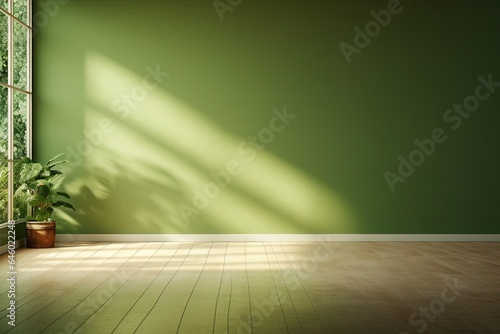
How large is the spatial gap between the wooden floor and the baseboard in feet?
1.91

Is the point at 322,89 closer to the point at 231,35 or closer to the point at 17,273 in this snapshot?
the point at 231,35

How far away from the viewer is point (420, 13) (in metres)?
9.09

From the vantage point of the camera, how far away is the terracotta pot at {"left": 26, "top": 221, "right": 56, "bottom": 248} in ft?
26.7

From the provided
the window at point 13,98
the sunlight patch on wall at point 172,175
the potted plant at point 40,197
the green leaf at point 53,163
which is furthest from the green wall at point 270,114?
the potted plant at point 40,197

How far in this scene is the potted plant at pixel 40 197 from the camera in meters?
8.00

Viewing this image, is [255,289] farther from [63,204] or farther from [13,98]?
[13,98]

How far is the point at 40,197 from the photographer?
8031mm

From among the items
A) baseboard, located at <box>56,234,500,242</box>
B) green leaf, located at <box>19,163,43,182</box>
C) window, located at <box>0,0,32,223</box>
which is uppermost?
window, located at <box>0,0,32,223</box>

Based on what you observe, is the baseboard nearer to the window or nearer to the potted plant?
the potted plant

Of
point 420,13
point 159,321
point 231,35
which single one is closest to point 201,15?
point 231,35

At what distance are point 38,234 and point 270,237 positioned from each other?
3.25m

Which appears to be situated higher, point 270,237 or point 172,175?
point 172,175

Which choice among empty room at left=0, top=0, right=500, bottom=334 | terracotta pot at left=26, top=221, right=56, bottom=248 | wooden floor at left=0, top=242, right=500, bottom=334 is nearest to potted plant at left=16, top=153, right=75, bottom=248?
terracotta pot at left=26, top=221, right=56, bottom=248

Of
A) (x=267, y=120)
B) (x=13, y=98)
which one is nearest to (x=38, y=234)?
(x=13, y=98)
